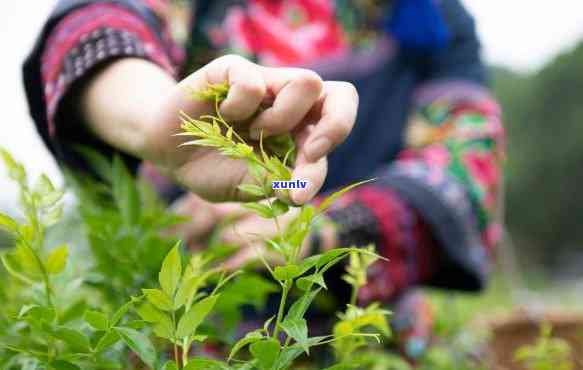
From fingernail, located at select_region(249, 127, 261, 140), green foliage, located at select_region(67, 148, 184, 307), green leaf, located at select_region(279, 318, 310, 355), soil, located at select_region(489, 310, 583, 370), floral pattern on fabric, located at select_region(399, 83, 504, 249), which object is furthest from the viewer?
soil, located at select_region(489, 310, 583, 370)

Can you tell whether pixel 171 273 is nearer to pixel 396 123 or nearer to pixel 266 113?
pixel 266 113

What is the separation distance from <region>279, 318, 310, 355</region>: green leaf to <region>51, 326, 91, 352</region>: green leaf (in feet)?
0.38

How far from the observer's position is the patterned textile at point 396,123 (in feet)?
3.64

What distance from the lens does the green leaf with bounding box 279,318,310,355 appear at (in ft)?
1.22

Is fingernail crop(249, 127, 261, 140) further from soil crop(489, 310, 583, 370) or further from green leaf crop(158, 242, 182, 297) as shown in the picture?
soil crop(489, 310, 583, 370)

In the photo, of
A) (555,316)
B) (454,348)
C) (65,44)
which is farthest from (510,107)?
(65,44)

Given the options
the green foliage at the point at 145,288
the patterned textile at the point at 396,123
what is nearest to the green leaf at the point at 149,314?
the green foliage at the point at 145,288

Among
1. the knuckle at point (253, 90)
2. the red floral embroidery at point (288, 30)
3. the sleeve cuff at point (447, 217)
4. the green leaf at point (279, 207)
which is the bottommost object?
the sleeve cuff at point (447, 217)

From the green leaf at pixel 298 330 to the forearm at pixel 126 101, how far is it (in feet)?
0.67

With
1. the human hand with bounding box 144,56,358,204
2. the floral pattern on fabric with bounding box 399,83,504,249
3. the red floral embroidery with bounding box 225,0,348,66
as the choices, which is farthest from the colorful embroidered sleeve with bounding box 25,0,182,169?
the floral pattern on fabric with bounding box 399,83,504,249

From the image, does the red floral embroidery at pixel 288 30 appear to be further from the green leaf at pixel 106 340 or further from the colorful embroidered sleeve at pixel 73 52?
the green leaf at pixel 106 340

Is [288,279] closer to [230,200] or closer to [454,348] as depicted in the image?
[230,200]

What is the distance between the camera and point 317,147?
0.44 m

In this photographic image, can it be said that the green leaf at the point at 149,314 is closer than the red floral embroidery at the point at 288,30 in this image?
Yes
